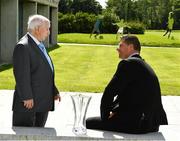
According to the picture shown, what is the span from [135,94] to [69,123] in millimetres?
3231

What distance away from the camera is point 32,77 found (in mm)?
5805

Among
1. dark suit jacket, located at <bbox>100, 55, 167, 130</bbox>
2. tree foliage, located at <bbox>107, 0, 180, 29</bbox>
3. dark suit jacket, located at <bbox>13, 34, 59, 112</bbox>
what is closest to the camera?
dark suit jacket, located at <bbox>100, 55, 167, 130</bbox>

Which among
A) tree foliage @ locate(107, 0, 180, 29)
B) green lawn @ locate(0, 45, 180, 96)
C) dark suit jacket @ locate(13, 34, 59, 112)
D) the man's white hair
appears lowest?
tree foliage @ locate(107, 0, 180, 29)

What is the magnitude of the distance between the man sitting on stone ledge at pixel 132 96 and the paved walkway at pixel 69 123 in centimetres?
13

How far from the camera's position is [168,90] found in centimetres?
1306

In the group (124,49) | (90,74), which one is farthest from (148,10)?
(124,49)

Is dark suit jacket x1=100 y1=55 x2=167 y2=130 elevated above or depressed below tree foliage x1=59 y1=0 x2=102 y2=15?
above

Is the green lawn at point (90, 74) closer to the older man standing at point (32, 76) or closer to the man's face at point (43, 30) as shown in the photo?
the older man standing at point (32, 76)

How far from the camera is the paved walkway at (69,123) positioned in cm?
535

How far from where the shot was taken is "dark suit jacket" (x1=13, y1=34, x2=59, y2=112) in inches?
223

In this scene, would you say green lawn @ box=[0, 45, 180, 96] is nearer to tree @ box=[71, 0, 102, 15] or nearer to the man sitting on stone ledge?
the man sitting on stone ledge

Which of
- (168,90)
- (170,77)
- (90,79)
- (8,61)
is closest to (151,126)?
(168,90)

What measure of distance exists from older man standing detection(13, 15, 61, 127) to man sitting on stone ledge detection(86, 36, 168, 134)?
0.68m

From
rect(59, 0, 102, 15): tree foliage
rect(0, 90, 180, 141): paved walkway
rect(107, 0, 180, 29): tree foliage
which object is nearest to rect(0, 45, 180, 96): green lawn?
rect(0, 90, 180, 141): paved walkway
